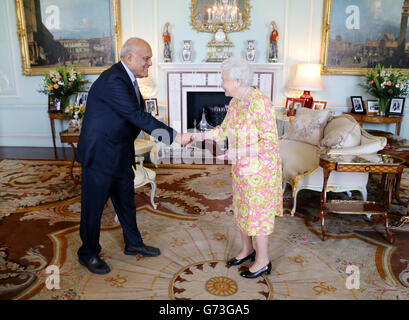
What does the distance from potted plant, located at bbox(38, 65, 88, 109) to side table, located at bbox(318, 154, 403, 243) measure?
4.76 metres


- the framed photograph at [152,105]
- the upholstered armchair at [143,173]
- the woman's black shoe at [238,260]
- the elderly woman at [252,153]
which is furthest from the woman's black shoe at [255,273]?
the framed photograph at [152,105]

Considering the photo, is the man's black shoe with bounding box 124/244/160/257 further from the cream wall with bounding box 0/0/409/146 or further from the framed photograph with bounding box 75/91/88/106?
the framed photograph with bounding box 75/91/88/106

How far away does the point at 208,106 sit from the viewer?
264 inches

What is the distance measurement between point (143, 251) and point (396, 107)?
16.9 ft

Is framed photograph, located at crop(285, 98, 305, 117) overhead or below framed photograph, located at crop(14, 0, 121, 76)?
below

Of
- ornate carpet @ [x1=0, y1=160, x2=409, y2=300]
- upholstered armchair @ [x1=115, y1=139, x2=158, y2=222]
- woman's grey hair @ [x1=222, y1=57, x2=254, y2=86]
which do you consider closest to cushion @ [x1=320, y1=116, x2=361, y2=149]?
ornate carpet @ [x1=0, y1=160, x2=409, y2=300]

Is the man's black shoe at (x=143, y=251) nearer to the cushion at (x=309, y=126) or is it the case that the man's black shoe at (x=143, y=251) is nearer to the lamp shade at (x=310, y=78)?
the cushion at (x=309, y=126)

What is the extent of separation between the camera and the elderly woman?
7.29 ft

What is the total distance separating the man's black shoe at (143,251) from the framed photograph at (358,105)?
186 inches

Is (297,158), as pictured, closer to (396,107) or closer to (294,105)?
(294,105)

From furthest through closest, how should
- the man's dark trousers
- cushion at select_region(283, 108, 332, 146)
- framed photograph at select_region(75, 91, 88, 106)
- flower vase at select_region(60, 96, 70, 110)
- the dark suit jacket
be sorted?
framed photograph at select_region(75, 91, 88, 106) → flower vase at select_region(60, 96, 70, 110) → cushion at select_region(283, 108, 332, 146) → the man's dark trousers → the dark suit jacket

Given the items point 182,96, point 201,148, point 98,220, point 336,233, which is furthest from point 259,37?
point 98,220
